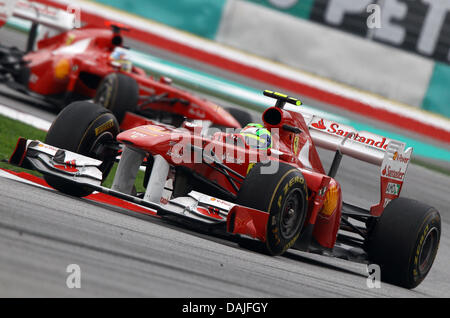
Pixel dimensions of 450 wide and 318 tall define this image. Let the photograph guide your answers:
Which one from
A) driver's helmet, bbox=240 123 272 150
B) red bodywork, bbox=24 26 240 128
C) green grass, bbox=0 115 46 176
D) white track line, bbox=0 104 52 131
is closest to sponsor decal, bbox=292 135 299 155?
driver's helmet, bbox=240 123 272 150

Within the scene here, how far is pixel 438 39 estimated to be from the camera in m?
23.5

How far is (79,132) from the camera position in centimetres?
700

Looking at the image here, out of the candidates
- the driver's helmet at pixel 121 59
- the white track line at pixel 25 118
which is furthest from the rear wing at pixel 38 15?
the white track line at pixel 25 118

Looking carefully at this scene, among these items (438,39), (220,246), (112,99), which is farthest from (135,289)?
(438,39)

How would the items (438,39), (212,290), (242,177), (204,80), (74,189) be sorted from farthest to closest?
(438,39) → (204,80) → (74,189) → (242,177) → (212,290)

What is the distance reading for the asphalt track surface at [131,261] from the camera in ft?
12.5

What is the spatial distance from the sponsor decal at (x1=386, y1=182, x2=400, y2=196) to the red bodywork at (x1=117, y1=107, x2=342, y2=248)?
0.78 m

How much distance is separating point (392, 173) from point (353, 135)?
1.77 ft

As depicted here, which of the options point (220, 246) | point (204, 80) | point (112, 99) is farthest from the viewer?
point (204, 80)

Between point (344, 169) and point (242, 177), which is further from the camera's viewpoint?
point (344, 169)

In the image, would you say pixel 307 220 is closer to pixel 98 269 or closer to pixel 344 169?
pixel 98 269

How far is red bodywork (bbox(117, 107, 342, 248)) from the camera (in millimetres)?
6559

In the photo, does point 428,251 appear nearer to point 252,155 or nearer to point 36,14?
point 252,155

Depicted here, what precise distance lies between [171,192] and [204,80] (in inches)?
587
